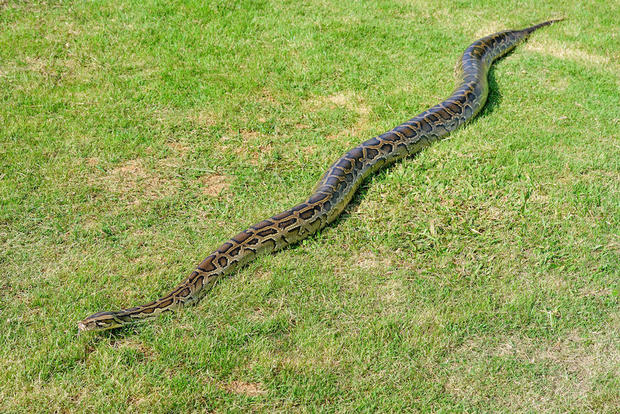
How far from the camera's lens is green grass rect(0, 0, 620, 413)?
16.4 ft

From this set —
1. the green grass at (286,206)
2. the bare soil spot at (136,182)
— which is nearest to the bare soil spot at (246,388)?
the green grass at (286,206)

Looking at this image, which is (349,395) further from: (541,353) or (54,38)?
(54,38)

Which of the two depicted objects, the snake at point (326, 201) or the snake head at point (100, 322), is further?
the snake at point (326, 201)

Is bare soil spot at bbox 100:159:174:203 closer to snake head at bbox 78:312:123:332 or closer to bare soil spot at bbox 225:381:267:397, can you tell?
snake head at bbox 78:312:123:332

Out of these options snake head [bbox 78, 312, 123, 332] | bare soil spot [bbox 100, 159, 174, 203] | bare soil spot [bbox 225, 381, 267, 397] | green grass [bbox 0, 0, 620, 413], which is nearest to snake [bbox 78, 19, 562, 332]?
snake head [bbox 78, 312, 123, 332]

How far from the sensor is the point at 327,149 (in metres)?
8.34

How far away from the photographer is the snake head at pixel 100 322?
5180 millimetres

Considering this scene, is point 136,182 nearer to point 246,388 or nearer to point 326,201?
point 326,201

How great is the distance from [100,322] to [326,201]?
2851 mm

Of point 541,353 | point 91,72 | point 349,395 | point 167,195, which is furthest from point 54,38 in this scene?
point 541,353

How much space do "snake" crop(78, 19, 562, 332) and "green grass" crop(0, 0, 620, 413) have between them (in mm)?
156

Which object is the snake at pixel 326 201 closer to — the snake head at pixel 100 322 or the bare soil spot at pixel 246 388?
the snake head at pixel 100 322

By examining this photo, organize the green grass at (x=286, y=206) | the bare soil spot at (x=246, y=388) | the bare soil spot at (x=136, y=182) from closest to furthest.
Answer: the bare soil spot at (x=246, y=388)
the green grass at (x=286, y=206)
the bare soil spot at (x=136, y=182)

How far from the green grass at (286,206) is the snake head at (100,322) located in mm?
87
